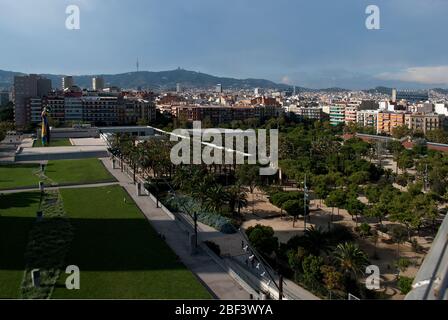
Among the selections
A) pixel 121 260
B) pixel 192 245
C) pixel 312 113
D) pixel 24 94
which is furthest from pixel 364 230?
pixel 312 113

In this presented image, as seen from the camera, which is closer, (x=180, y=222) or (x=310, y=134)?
(x=180, y=222)

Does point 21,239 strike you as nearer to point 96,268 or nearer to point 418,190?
point 96,268

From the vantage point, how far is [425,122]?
275 feet

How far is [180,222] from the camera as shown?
83.4 feet

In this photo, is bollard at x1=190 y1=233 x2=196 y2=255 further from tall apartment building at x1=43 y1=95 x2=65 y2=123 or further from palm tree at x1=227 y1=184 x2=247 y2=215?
tall apartment building at x1=43 y1=95 x2=65 y2=123

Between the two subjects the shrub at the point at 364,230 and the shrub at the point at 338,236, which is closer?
the shrub at the point at 338,236

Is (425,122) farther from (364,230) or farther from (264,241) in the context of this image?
(264,241)

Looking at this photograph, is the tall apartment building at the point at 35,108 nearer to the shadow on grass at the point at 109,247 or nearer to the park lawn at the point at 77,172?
the park lawn at the point at 77,172

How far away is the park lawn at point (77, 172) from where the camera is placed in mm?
37906

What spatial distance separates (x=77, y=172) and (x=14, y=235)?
19794 mm

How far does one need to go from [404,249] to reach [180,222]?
1245cm

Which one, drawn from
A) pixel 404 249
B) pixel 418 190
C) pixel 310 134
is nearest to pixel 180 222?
pixel 404 249

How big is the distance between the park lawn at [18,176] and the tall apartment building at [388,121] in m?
66.5

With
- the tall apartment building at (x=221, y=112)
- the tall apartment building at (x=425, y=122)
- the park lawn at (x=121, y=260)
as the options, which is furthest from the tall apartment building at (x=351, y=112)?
the park lawn at (x=121, y=260)
